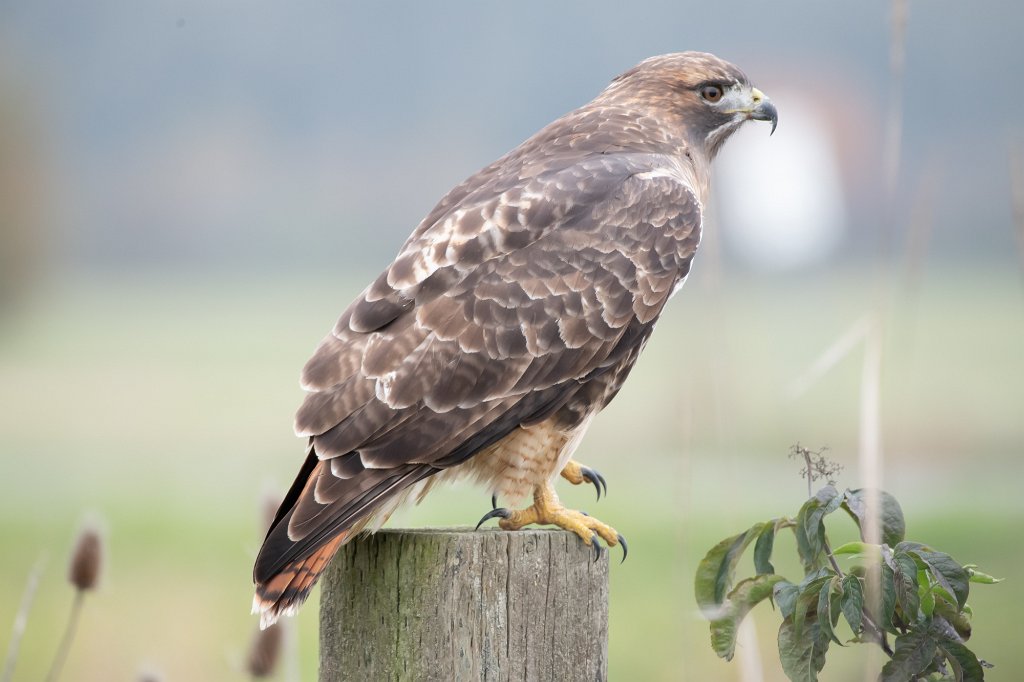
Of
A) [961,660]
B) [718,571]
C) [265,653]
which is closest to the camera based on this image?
[961,660]

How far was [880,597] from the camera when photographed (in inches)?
110

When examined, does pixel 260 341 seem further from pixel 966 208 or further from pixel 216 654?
pixel 966 208

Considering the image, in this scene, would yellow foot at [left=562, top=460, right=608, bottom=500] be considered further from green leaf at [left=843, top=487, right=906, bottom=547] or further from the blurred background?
green leaf at [left=843, top=487, right=906, bottom=547]

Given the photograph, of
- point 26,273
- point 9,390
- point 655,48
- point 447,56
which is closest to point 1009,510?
point 9,390

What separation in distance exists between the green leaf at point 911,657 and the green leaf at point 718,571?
40 centimetres

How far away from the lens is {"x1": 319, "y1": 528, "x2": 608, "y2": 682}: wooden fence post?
10.2ft

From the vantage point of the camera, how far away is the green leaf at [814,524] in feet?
9.60

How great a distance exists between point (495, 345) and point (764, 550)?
3.28 feet

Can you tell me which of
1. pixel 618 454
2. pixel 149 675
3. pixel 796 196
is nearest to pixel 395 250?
pixel 796 196

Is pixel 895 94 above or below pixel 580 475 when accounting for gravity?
above

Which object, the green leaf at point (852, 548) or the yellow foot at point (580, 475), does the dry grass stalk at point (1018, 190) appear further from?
the yellow foot at point (580, 475)

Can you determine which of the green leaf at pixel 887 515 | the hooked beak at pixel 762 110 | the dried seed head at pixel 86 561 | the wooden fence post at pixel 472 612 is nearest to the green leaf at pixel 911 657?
the green leaf at pixel 887 515

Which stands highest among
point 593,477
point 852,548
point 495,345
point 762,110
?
point 762,110

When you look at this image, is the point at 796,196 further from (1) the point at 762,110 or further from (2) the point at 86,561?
(2) the point at 86,561
